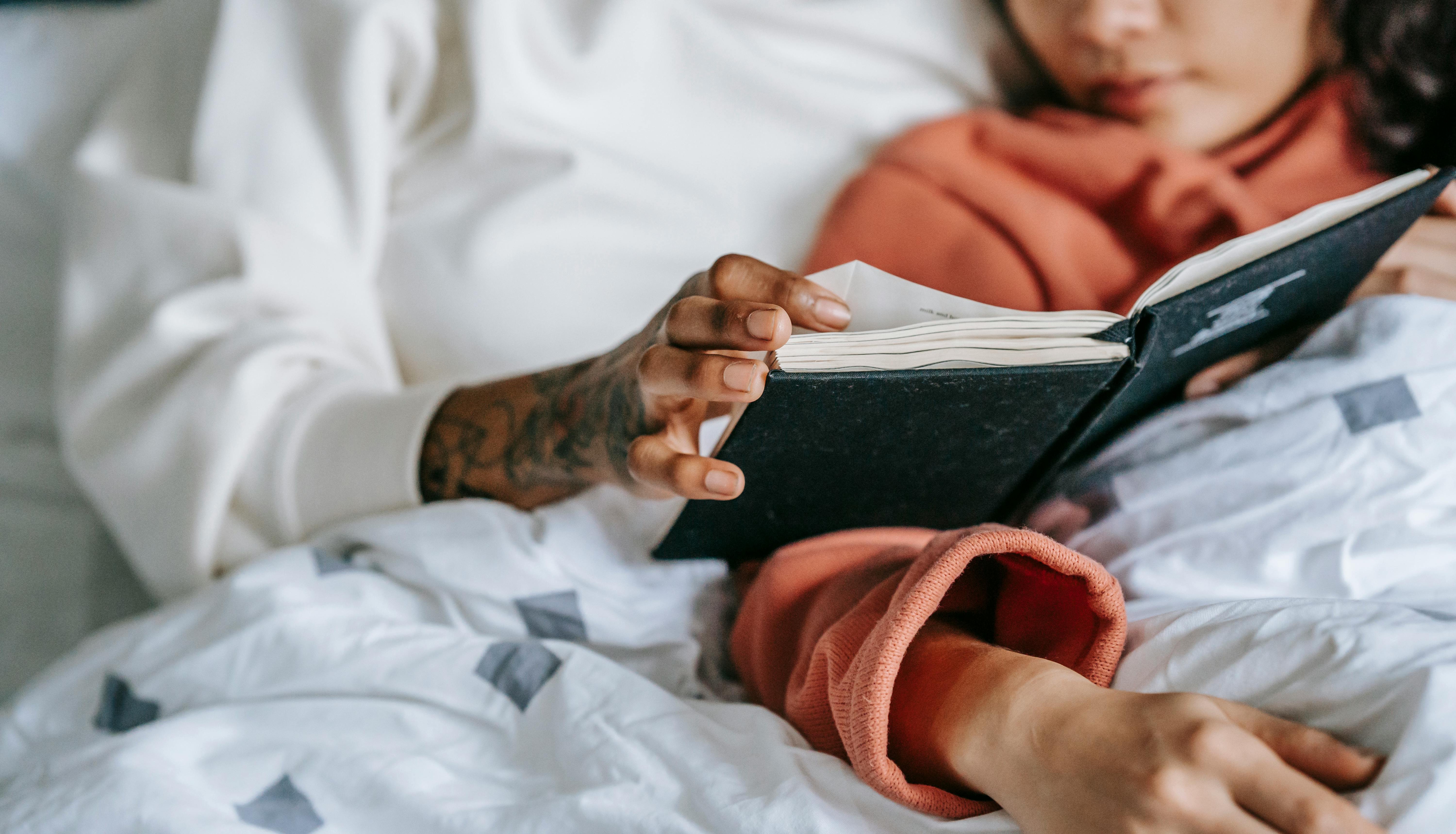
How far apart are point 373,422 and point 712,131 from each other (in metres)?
0.45

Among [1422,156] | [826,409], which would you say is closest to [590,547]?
[826,409]

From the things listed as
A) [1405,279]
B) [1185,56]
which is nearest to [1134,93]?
[1185,56]

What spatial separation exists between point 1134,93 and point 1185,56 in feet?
0.17

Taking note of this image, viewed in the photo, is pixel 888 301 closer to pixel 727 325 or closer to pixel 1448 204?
pixel 727 325

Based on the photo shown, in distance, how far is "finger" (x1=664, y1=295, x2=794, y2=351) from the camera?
0.41 meters

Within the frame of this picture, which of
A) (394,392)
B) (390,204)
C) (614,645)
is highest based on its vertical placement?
(390,204)

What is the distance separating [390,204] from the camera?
88 cm

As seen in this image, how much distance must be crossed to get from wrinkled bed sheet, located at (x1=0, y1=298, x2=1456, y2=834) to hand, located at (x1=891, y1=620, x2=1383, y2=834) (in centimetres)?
3

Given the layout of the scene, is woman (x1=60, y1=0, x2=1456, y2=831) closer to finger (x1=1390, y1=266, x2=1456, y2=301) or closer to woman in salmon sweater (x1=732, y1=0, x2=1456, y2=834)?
woman in salmon sweater (x1=732, y1=0, x2=1456, y2=834)

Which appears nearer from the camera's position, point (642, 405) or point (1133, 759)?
point (1133, 759)

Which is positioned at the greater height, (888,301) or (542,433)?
(888,301)

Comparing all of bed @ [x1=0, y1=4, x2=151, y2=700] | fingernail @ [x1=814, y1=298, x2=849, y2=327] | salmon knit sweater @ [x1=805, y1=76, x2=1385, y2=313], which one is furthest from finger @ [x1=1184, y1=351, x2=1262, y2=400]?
bed @ [x1=0, y1=4, x2=151, y2=700]

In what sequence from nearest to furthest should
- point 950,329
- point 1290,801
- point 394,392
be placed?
point 1290,801, point 950,329, point 394,392

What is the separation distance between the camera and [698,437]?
0.56 metres
